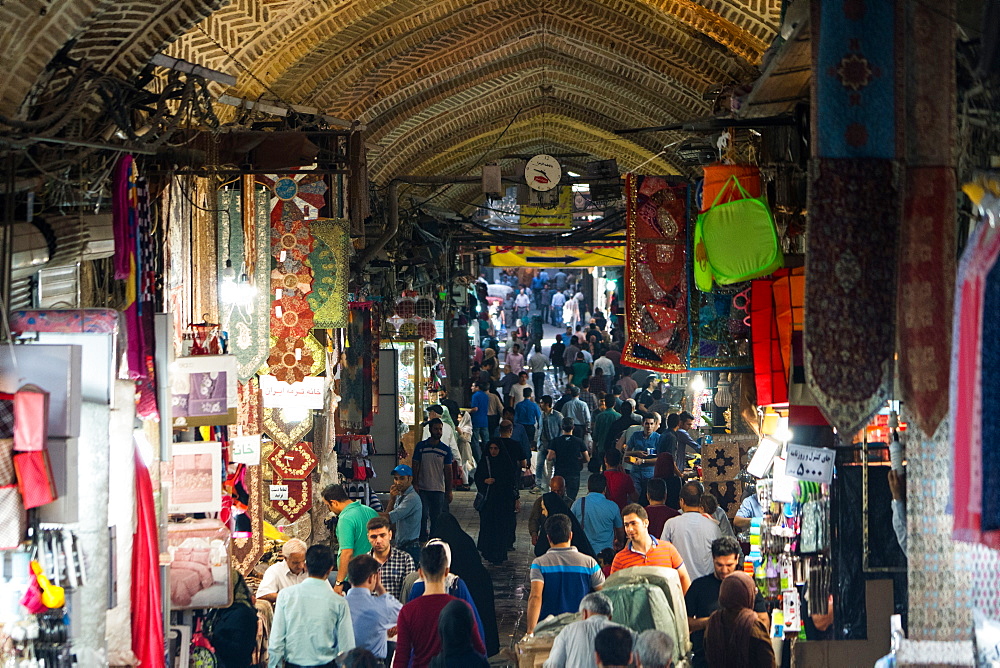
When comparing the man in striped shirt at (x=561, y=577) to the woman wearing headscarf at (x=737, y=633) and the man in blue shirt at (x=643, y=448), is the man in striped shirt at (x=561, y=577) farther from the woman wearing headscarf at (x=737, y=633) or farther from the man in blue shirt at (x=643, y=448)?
the man in blue shirt at (x=643, y=448)

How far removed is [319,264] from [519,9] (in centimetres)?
387

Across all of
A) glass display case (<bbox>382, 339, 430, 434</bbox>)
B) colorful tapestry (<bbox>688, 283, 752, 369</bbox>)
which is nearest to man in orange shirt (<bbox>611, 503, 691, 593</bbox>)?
colorful tapestry (<bbox>688, 283, 752, 369</bbox>)

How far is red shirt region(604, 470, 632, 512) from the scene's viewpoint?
928cm

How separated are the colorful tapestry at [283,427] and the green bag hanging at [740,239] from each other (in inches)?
182

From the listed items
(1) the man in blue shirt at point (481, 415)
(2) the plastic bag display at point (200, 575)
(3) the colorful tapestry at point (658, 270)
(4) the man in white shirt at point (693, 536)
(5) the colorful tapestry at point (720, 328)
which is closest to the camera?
(2) the plastic bag display at point (200, 575)

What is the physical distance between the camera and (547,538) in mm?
7168

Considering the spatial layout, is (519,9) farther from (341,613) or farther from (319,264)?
(341,613)

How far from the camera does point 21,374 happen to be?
15.7 ft

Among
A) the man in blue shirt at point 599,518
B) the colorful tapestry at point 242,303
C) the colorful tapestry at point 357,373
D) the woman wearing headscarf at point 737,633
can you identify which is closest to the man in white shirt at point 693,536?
the man in blue shirt at point 599,518

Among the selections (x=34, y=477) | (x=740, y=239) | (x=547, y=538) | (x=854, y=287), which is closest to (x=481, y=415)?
(x=547, y=538)

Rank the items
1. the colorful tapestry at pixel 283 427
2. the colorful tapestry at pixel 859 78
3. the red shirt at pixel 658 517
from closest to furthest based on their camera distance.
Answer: the colorful tapestry at pixel 859 78
the red shirt at pixel 658 517
the colorful tapestry at pixel 283 427

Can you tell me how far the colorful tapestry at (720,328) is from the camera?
308 inches

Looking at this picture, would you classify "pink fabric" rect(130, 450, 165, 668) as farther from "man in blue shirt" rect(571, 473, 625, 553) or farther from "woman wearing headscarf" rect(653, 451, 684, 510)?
"woman wearing headscarf" rect(653, 451, 684, 510)

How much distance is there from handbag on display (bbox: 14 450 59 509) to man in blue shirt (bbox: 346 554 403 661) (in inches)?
71.6
